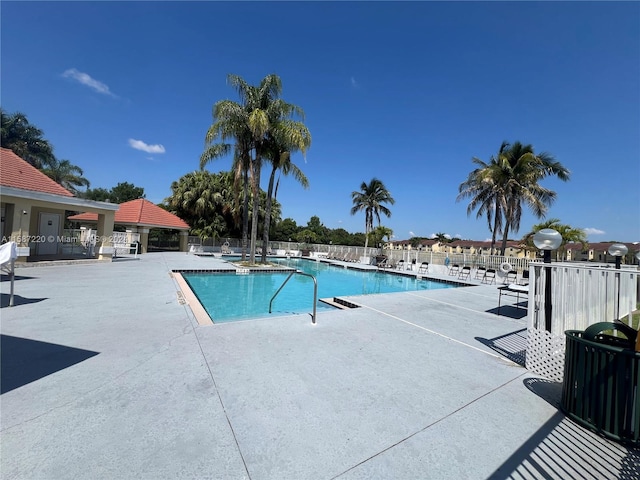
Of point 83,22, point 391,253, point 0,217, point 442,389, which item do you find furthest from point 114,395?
point 391,253

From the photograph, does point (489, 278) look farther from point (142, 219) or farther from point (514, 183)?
point (142, 219)

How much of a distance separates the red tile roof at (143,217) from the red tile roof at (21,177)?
757 centimetres

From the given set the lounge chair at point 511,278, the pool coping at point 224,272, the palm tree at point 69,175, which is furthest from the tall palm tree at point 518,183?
the palm tree at point 69,175

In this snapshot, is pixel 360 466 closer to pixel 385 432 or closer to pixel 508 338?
pixel 385 432

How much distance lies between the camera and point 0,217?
12.0 meters

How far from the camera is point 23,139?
29.2 metres

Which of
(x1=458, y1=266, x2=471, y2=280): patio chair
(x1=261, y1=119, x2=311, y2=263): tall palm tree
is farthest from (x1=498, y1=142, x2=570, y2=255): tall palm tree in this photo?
(x1=261, y1=119, x2=311, y2=263): tall palm tree

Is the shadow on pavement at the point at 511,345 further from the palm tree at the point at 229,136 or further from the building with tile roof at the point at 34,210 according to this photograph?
the building with tile roof at the point at 34,210

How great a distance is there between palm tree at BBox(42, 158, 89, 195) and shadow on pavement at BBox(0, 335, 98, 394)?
43050mm

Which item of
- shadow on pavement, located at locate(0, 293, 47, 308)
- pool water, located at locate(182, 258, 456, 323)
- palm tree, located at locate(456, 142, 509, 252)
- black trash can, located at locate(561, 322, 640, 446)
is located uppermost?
palm tree, located at locate(456, 142, 509, 252)

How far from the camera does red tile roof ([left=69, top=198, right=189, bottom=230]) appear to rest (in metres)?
22.2

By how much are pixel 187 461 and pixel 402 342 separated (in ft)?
11.5

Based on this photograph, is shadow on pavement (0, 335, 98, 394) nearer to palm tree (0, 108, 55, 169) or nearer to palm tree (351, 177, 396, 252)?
palm tree (351, 177, 396, 252)

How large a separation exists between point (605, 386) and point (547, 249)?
2.09m
